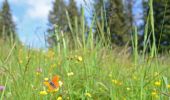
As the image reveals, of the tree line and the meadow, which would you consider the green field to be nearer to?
the meadow

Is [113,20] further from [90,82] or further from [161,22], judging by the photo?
[161,22]

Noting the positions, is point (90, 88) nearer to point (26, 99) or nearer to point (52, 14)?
point (26, 99)

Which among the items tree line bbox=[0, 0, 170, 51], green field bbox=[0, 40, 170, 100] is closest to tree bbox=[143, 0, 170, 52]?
tree line bbox=[0, 0, 170, 51]

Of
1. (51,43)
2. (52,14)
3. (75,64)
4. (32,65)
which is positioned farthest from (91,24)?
(52,14)

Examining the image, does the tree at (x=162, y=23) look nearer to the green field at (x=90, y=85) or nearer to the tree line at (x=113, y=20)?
the tree line at (x=113, y=20)

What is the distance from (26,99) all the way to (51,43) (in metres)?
2.27

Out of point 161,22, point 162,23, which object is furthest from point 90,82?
point 161,22

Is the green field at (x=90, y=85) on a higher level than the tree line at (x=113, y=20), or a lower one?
lower

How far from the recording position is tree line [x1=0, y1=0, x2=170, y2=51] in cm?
151

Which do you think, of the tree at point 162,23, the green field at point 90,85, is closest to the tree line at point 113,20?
the tree at point 162,23

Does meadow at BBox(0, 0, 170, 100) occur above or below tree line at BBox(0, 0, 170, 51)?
below

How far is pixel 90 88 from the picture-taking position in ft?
6.19

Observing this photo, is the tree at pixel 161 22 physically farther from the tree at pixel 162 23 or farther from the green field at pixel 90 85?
the green field at pixel 90 85

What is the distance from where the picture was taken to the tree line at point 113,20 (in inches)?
59.6
